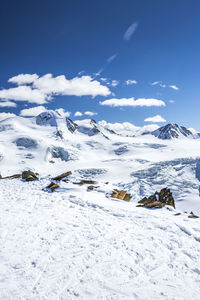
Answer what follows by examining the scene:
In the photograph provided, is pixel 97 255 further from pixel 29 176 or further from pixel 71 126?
pixel 71 126

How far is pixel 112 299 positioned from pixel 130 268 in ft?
3.98

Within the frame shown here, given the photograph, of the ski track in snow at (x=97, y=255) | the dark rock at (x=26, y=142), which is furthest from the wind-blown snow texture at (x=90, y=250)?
the dark rock at (x=26, y=142)

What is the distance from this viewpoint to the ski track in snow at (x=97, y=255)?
176 inches

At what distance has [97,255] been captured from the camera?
19.2 ft

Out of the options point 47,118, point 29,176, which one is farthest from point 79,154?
point 29,176

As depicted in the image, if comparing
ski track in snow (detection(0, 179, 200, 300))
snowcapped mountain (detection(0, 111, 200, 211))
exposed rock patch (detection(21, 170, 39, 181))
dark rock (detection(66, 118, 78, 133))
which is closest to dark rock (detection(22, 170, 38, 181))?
exposed rock patch (detection(21, 170, 39, 181))

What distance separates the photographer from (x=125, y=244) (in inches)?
257

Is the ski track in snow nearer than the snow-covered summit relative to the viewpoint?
Yes

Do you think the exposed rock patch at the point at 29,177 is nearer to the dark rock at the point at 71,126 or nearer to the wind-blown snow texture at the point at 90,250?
the wind-blown snow texture at the point at 90,250

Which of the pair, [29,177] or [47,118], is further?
[47,118]

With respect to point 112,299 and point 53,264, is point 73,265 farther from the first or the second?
point 112,299

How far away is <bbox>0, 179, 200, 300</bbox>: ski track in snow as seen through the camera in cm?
446

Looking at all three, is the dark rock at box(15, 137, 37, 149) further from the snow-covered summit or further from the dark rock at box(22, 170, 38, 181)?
the dark rock at box(22, 170, 38, 181)

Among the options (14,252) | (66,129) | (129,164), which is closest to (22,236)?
(14,252)
